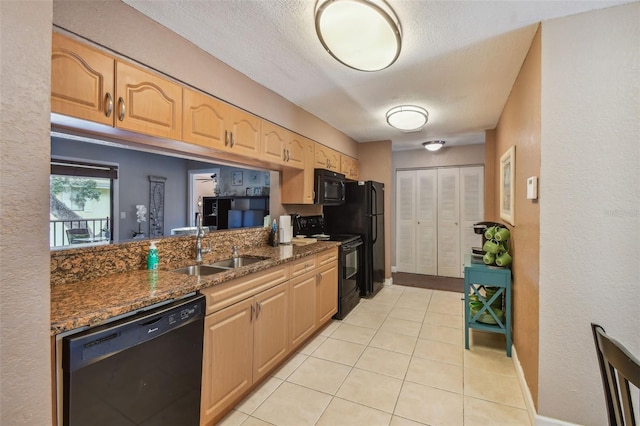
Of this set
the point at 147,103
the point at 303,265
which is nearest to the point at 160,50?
the point at 147,103

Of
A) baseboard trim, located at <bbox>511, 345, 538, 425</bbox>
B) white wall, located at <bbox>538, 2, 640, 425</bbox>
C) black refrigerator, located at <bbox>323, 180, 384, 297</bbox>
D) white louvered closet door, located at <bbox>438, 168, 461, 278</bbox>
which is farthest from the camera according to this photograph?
white louvered closet door, located at <bbox>438, 168, 461, 278</bbox>

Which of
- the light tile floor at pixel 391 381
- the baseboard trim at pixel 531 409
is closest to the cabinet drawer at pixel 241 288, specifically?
the light tile floor at pixel 391 381

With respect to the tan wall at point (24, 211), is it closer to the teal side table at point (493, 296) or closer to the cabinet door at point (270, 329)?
the cabinet door at point (270, 329)

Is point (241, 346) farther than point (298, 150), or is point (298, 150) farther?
point (298, 150)

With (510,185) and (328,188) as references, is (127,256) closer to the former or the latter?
(328,188)

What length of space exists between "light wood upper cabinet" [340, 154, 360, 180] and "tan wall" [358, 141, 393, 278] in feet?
0.57

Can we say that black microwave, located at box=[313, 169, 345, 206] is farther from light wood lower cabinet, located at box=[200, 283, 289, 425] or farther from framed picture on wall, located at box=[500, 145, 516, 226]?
framed picture on wall, located at box=[500, 145, 516, 226]

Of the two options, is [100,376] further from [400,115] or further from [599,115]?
[400,115]

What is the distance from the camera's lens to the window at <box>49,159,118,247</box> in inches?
81.7

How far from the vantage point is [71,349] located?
1.02 metres

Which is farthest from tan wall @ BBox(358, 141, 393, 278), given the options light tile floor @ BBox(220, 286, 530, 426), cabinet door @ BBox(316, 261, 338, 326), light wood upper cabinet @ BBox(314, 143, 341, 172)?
cabinet door @ BBox(316, 261, 338, 326)

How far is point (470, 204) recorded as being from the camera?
202 inches

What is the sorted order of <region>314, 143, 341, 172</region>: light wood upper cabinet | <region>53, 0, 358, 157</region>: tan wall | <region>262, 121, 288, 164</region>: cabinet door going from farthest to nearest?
<region>314, 143, 341, 172</region>: light wood upper cabinet
<region>262, 121, 288, 164</region>: cabinet door
<region>53, 0, 358, 157</region>: tan wall

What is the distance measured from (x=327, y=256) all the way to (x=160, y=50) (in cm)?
224
